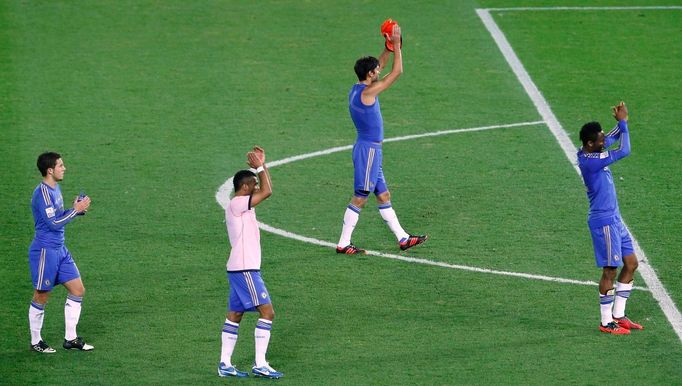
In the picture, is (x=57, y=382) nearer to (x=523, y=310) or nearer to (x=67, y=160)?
(x=523, y=310)

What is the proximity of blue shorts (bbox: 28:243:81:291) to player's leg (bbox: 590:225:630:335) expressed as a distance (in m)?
5.00

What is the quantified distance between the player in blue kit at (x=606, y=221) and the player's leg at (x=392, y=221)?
9.86 ft

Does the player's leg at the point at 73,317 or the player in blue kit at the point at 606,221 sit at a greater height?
the player in blue kit at the point at 606,221

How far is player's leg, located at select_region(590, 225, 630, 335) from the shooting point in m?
12.9

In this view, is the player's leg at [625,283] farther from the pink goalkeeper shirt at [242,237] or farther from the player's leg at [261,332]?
the pink goalkeeper shirt at [242,237]

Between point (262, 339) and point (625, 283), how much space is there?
3736 millimetres

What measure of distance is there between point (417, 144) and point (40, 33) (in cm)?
929

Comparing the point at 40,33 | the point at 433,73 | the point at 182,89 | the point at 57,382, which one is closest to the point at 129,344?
the point at 57,382

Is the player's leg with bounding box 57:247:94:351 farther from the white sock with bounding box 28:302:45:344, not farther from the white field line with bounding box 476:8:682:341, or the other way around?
the white field line with bounding box 476:8:682:341

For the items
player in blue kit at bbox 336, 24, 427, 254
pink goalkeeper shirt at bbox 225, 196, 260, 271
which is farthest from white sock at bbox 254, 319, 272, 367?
player in blue kit at bbox 336, 24, 427, 254

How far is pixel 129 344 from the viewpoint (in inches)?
500

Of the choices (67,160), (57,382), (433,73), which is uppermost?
(433,73)

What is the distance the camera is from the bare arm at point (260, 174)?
1162 cm

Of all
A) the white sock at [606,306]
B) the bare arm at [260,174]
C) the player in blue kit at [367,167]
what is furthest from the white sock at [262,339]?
the player in blue kit at [367,167]
